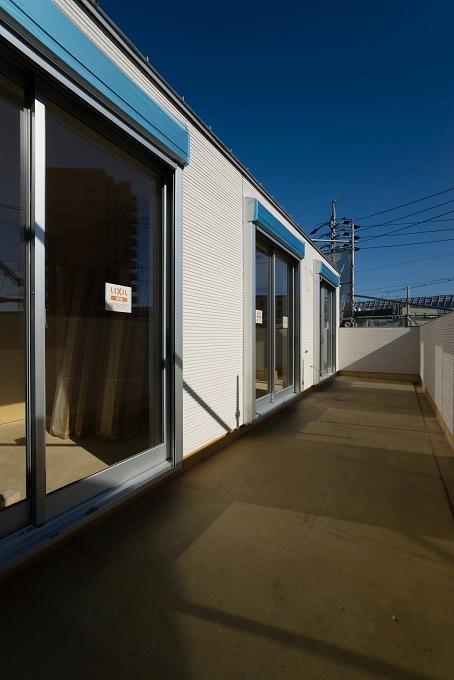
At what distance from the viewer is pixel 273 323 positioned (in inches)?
207

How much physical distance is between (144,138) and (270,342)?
332 cm

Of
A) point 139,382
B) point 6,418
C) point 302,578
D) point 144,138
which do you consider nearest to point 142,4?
point 144,138

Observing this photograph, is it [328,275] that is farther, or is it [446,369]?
[328,275]

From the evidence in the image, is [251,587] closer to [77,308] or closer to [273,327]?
[77,308]

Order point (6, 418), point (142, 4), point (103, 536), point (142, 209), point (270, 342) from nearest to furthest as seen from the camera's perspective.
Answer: point (103, 536) → point (142, 209) → point (6, 418) → point (142, 4) → point (270, 342)

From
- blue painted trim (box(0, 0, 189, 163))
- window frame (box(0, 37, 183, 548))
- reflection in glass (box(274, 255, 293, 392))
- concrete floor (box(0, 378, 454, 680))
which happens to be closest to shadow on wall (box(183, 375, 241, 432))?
concrete floor (box(0, 378, 454, 680))

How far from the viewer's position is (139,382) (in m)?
3.00

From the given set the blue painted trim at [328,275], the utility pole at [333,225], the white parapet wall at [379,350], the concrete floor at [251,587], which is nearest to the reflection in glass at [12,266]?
the concrete floor at [251,587]

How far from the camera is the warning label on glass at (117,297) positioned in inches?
102

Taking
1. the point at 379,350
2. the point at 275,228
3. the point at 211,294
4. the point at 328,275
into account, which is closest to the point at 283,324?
the point at 275,228

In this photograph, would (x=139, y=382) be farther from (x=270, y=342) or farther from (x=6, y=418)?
(x=270, y=342)

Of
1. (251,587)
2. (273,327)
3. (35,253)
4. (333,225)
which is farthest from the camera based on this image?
(333,225)

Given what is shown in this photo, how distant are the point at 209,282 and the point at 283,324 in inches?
107

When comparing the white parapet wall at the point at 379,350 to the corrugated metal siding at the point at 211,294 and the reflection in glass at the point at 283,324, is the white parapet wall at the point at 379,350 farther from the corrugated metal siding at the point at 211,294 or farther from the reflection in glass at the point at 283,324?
the corrugated metal siding at the point at 211,294
